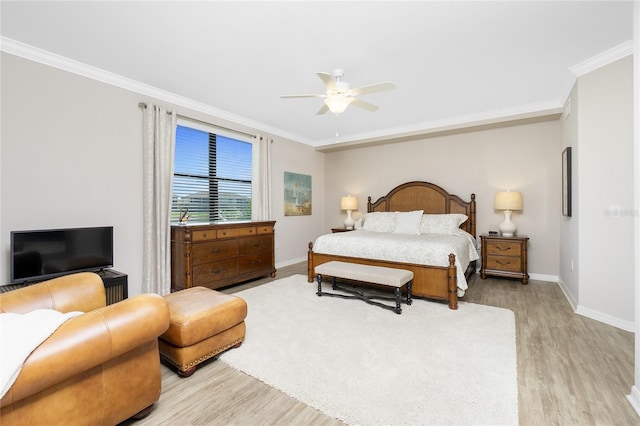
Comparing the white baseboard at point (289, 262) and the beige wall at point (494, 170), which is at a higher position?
the beige wall at point (494, 170)

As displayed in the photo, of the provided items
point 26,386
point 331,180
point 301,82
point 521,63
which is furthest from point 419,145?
point 26,386

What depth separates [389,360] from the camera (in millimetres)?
2297

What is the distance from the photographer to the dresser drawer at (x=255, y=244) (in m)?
4.54

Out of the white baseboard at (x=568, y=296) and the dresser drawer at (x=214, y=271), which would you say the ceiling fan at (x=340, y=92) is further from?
the white baseboard at (x=568, y=296)

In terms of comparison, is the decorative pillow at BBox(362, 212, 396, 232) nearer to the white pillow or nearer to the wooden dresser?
the white pillow

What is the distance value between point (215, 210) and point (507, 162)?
5.05 m

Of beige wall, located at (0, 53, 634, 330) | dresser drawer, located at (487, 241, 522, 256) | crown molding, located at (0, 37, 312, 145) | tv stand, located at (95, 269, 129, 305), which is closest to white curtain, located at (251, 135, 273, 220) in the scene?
crown molding, located at (0, 37, 312, 145)

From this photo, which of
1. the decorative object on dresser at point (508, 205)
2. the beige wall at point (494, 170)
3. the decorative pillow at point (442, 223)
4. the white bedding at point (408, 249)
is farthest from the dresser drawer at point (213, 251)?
the decorative object on dresser at point (508, 205)

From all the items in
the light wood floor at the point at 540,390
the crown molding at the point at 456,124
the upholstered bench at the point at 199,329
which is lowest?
the light wood floor at the point at 540,390

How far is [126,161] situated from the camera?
11.7ft

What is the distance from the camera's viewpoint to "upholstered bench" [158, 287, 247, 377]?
2.07 metres

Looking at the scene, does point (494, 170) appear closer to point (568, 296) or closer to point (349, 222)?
point (568, 296)

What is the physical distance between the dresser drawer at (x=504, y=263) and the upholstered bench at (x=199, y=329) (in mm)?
4059

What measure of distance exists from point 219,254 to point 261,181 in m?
1.73
